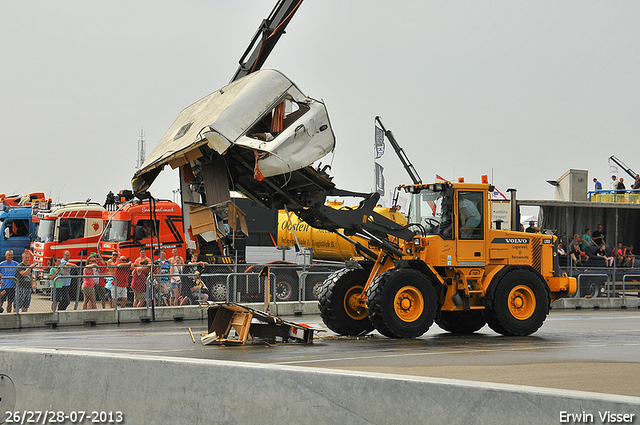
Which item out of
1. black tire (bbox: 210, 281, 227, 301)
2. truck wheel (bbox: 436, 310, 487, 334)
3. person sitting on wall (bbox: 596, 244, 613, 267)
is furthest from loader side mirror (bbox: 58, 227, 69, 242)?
person sitting on wall (bbox: 596, 244, 613, 267)

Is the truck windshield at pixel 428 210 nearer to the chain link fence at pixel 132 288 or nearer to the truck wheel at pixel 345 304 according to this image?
the truck wheel at pixel 345 304

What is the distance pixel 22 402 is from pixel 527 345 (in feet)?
28.0

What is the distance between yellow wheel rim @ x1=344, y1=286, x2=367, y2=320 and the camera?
1322 centimetres

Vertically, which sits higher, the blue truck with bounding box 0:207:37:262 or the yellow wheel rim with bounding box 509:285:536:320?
the blue truck with bounding box 0:207:37:262

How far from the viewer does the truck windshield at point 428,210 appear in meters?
13.0

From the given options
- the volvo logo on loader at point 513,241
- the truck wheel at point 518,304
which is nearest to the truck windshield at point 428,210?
the volvo logo on loader at point 513,241

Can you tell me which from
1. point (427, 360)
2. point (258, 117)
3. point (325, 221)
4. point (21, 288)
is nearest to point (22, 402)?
point (427, 360)

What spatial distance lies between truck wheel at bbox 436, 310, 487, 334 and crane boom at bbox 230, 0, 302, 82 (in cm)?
648

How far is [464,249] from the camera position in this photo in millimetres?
12969

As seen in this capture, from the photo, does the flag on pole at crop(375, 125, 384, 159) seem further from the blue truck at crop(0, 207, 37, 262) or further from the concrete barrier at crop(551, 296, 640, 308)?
the blue truck at crop(0, 207, 37, 262)

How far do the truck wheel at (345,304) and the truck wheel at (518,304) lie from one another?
2433 millimetres

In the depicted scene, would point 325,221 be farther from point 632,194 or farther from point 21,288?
point 632,194

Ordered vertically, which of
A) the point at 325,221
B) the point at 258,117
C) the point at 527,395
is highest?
the point at 258,117

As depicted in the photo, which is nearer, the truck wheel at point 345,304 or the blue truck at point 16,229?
the truck wheel at point 345,304
